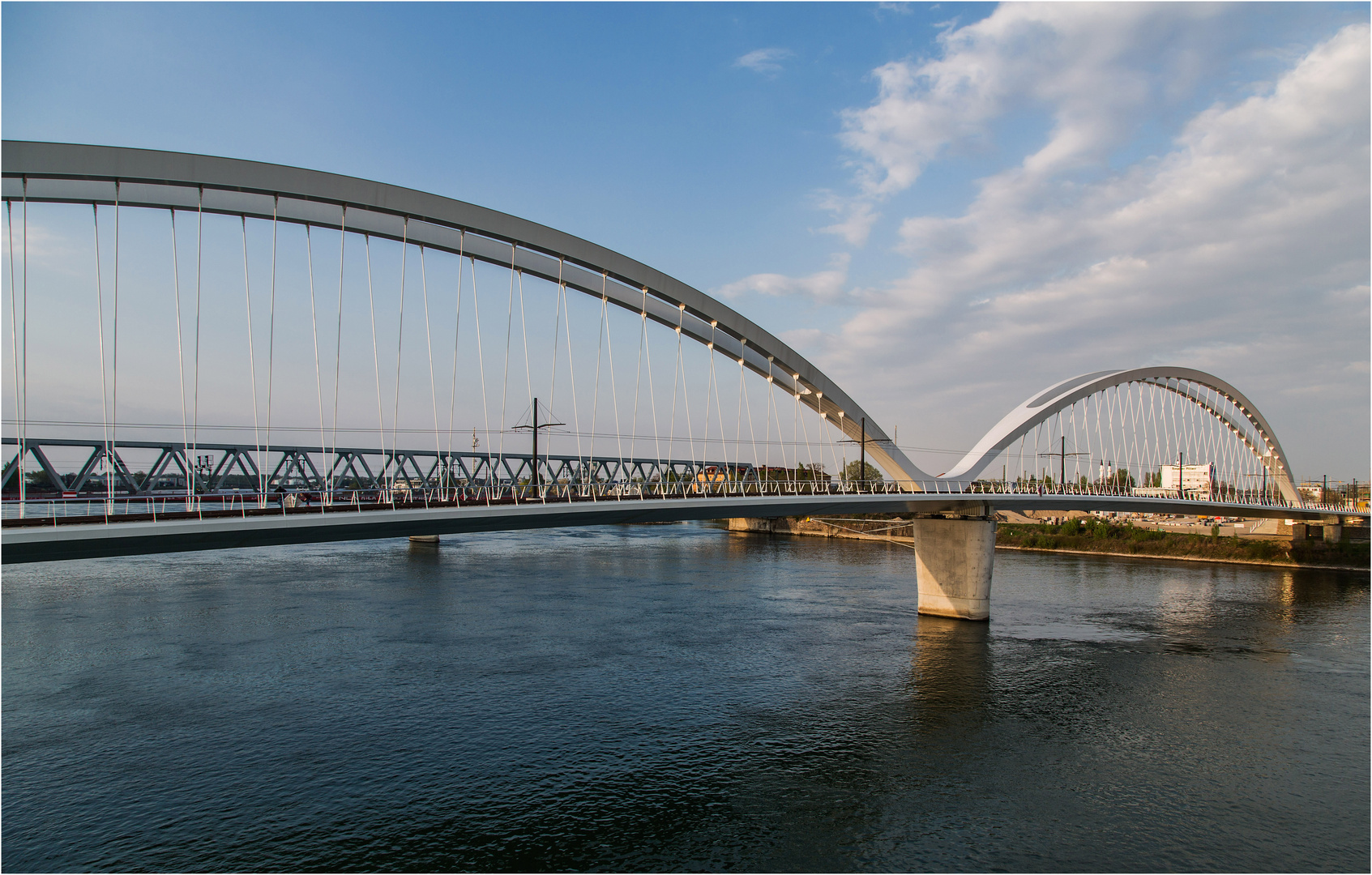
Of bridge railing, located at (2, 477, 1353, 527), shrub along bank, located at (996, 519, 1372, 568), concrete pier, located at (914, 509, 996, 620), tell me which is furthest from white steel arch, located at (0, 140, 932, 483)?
shrub along bank, located at (996, 519, 1372, 568)

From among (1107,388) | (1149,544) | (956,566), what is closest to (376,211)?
(956,566)

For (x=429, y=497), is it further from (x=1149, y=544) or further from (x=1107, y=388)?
(x=1149, y=544)

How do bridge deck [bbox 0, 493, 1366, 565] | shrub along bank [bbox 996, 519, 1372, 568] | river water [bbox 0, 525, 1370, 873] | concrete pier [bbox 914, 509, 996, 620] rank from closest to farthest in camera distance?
1. bridge deck [bbox 0, 493, 1366, 565]
2. river water [bbox 0, 525, 1370, 873]
3. concrete pier [bbox 914, 509, 996, 620]
4. shrub along bank [bbox 996, 519, 1372, 568]

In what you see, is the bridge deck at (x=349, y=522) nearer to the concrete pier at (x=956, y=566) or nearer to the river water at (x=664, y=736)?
the river water at (x=664, y=736)

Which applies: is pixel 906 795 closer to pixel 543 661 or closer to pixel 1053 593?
pixel 543 661

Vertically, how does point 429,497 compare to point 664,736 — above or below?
above

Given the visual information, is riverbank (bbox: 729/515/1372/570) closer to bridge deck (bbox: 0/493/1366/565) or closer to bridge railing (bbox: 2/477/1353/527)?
bridge railing (bbox: 2/477/1353/527)

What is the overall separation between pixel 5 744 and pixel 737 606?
25.0 m

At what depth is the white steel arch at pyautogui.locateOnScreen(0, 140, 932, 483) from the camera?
1439 cm

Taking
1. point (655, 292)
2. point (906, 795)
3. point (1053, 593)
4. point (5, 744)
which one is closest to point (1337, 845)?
point (906, 795)

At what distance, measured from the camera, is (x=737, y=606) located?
34281 mm

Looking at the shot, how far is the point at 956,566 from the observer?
3306 cm

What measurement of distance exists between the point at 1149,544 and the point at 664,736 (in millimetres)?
58528

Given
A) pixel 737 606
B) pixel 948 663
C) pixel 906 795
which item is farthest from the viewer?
pixel 737 606
